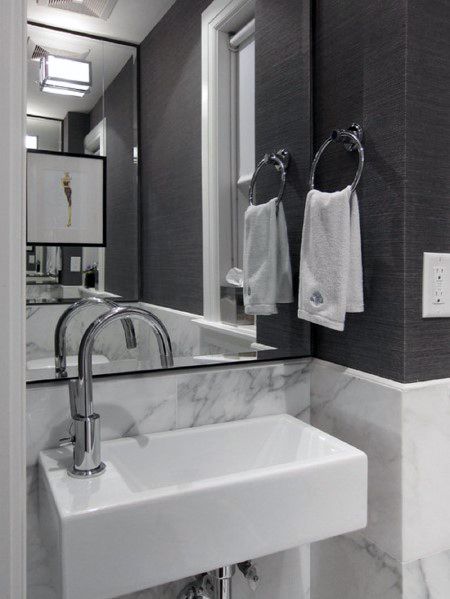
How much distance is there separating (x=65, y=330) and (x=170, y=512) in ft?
1.53

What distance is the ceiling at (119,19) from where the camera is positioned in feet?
3.61

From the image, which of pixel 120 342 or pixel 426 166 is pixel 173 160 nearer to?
pixel 120 342

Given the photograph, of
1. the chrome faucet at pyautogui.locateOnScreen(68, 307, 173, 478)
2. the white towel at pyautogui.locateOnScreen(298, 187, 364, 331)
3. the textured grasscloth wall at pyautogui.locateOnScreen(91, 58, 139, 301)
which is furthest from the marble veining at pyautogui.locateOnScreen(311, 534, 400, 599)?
the textured grasscloth wall at pyautogui.locateOnScreen(91, 58, 139, 301)

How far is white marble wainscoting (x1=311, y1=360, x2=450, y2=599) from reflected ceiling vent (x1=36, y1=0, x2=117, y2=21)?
3.29ft

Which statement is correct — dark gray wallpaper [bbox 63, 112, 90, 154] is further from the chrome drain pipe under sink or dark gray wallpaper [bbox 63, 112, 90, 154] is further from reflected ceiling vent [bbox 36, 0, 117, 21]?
the chrome drain pipe under sink

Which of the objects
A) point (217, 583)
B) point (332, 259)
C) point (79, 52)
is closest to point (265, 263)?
point (332, 259)

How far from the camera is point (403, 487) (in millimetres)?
1060

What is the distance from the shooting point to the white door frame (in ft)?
1.63

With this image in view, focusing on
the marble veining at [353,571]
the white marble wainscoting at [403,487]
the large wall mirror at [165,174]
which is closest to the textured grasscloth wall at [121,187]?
the large wall mirror at [165,174]

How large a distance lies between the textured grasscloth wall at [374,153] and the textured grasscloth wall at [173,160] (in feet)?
1.08

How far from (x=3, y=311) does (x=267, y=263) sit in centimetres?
89

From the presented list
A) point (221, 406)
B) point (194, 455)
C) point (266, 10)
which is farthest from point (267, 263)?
point (266, 10)

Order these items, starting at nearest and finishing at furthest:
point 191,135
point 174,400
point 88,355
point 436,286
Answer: point 88,355 < point 436,286 < point 174,400 < point 191,135

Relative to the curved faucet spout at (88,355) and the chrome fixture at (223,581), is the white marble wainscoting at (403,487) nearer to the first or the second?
the chrome fixture at (223,581)
